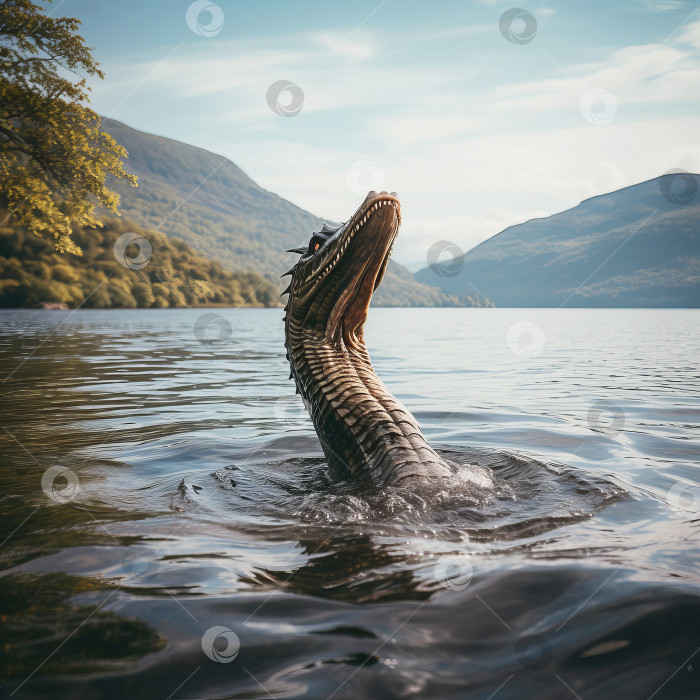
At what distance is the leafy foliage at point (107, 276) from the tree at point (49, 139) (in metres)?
60.8

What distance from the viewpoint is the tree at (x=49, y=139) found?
→ 2438 centimetres

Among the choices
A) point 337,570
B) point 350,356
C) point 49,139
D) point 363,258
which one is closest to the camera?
point 337,570

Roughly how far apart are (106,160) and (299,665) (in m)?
27.9

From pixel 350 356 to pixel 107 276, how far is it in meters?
108

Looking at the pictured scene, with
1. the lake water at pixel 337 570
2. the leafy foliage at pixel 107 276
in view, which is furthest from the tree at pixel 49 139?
the leafy foliage at pixel 107 276

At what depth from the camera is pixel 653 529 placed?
405 cm

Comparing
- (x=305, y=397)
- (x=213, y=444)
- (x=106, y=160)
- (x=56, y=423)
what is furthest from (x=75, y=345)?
(x=305, y=397)

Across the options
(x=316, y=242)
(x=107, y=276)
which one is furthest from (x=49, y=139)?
(x=107, y=276)

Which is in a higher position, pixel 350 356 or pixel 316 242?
pixel 316 242

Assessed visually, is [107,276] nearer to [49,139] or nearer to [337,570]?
[49,139]

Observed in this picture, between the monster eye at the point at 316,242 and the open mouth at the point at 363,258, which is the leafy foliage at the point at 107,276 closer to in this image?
the monster eye at the point at 316,242

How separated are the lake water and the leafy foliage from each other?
8536cm

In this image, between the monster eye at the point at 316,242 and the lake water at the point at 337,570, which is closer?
the lake water at the point at 337,570

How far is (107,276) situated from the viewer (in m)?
104
